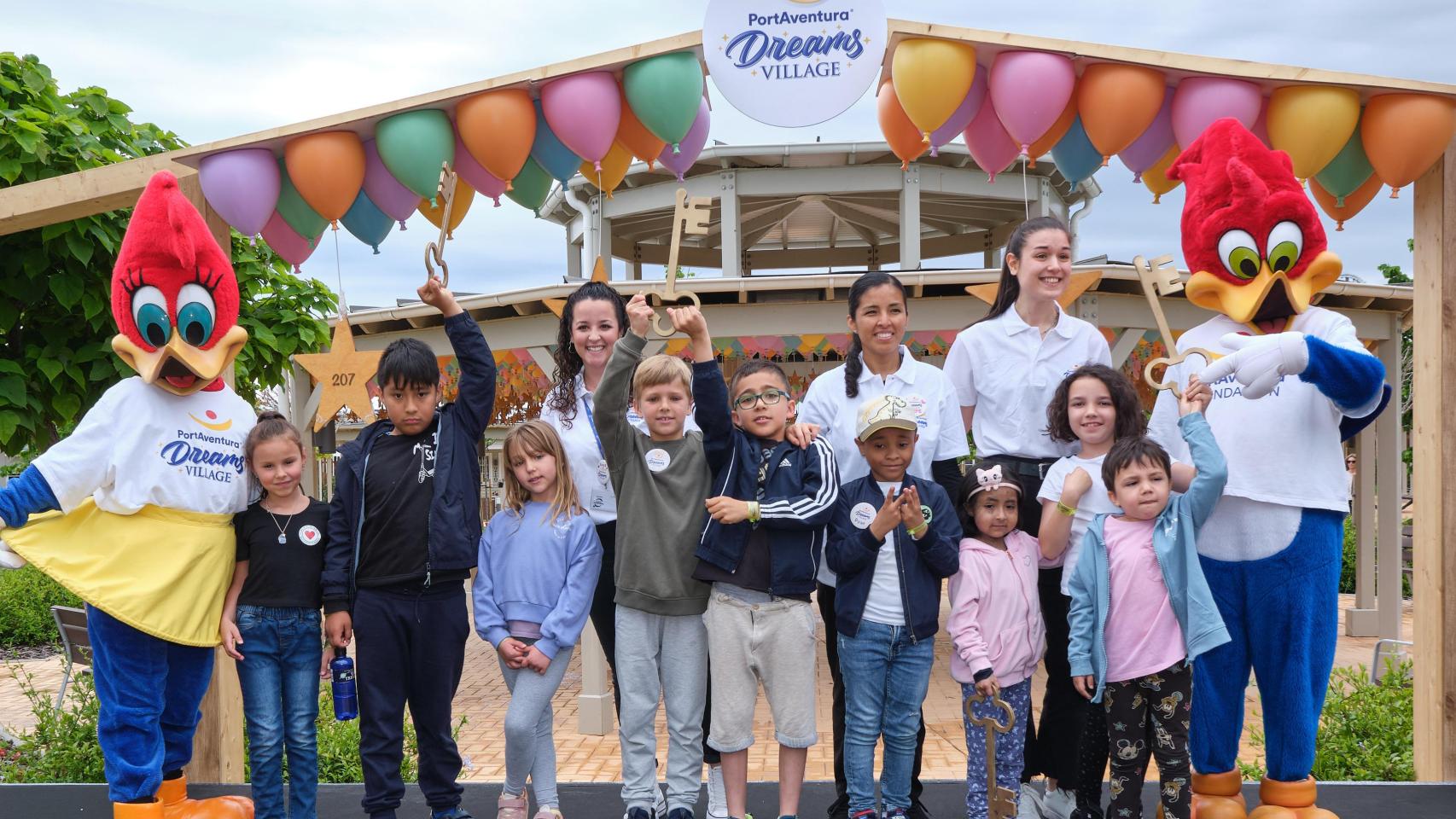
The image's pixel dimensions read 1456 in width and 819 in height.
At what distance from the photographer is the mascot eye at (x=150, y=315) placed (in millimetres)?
3367

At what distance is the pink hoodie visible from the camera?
3.23m

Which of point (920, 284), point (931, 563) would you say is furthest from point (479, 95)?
point (920, 284)

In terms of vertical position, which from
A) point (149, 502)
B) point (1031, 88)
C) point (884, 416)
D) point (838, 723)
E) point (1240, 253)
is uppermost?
point (1031, 88)

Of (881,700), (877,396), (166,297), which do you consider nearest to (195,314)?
A: (166,297)

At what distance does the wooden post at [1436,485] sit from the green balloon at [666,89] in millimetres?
2916

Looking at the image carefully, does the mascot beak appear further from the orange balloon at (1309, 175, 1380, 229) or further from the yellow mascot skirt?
the orange balloon at (1309, 175, 1380, 229)

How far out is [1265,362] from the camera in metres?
3.06

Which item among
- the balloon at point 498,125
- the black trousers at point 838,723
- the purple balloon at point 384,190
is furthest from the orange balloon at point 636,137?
the black trousers at point 838,723

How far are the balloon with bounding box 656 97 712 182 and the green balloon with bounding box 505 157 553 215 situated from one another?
0.50m

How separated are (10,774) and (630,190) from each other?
30.7ft

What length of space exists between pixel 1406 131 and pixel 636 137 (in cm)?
290

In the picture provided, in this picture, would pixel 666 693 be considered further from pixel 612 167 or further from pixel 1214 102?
pixel 1214 102

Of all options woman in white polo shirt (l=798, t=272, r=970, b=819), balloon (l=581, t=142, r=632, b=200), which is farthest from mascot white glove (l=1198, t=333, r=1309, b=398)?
balloon (l=581, t=142, r=632, b=200)

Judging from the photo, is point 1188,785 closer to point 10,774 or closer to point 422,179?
point 422,179
